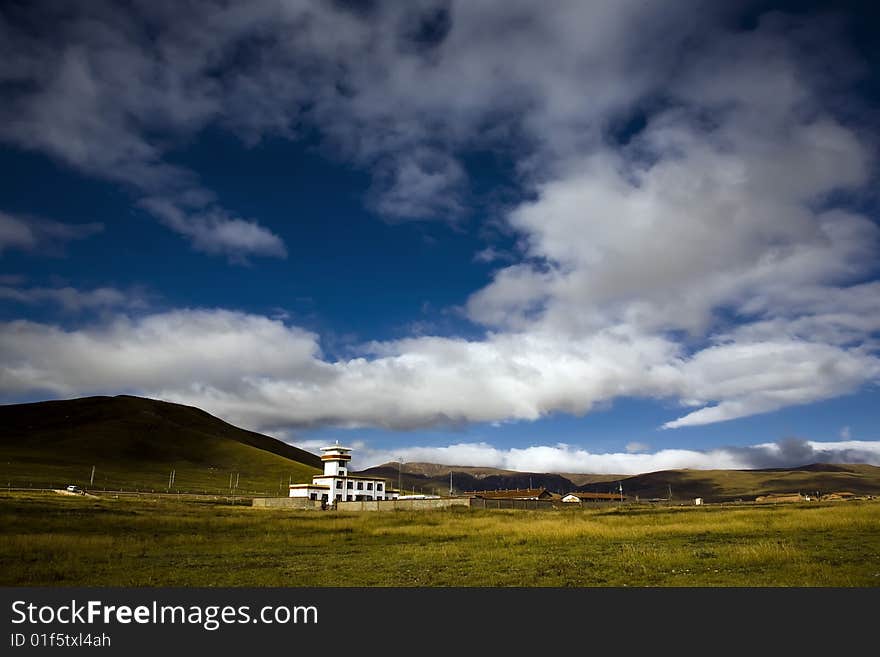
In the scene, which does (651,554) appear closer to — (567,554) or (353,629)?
(567,554)

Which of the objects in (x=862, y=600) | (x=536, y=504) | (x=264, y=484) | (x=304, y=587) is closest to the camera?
(x=862, y=600)

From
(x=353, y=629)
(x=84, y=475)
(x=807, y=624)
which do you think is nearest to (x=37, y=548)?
(x=353, y=629)

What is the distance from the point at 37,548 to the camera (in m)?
24.9

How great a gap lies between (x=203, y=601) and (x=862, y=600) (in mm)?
13836

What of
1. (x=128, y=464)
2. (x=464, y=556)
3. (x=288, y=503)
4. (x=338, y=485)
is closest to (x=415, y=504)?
(x=288, y=503)

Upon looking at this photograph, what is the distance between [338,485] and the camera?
113 metres

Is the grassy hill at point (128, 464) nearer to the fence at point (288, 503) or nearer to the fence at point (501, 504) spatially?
the fence at point (288, 503)

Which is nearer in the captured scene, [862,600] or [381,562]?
[862,600]

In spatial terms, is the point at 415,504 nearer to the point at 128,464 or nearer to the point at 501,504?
the point at 501,504

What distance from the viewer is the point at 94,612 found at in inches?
472

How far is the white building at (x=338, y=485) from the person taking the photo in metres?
108

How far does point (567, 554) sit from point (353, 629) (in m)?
14.6

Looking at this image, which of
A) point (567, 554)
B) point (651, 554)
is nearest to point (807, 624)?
point (651, 554)

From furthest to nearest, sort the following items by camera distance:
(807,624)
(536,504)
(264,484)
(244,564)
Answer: (264,484) → (536,504) → (244,564) → (807,624)
